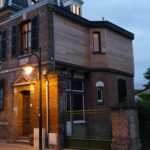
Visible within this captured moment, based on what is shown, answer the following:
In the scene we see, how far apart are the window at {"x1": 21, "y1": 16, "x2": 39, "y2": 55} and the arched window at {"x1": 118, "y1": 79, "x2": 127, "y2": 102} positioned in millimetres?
7792

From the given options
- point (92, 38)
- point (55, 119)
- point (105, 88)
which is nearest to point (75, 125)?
point (55, 119)

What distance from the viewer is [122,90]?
2005cm

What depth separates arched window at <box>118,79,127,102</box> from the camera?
19.6m

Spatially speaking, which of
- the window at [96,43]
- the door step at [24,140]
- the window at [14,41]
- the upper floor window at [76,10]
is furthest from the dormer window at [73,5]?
the door step at [24,140]

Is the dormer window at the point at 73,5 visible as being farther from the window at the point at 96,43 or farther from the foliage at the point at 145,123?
the foliage at the point at 145,123

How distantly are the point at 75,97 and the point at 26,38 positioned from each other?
5354 millimetres

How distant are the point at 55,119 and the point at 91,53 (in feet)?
22.2

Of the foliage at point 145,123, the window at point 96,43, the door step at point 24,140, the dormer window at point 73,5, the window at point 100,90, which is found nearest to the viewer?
the foliage at point 145,123

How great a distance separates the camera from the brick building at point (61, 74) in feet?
45.5

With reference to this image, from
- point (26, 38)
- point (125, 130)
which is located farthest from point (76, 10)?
point (125, 130)

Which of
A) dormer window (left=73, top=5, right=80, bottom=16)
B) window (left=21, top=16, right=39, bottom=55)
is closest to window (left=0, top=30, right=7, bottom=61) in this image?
window (left=21, top=16, right=39, bottom=55)

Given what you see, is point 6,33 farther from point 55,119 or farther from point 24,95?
point 55,119

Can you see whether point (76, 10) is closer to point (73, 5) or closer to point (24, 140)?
point (73, 5)

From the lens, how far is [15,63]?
56.1ft
